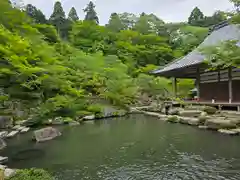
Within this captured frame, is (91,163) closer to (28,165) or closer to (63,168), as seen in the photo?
(63,168)

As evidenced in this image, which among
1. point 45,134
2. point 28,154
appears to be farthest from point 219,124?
point 28,154

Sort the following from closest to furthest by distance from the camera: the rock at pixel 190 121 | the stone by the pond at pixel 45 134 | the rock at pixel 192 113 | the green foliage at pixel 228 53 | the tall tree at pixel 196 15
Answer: the green foliage at pixel 228 53, the stone by the pond at pixel 45 134, the rock at pixel 190 121, the rock at pixel 192 113, the tall tree at pixel 196 15

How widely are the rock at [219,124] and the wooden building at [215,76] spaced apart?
2.59m

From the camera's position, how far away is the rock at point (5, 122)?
31.9ft

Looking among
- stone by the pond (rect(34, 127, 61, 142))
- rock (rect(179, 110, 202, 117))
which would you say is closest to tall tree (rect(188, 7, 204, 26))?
rock (rect(179, 110, 202, 117))

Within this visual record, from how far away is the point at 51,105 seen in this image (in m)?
11.5

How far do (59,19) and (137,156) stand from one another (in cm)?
2679

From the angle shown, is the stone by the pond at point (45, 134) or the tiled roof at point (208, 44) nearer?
the stone by the pond at point (45, 134)

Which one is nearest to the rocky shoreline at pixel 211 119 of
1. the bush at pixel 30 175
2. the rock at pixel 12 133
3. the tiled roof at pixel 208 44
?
the tiled roof at pixel 208 44

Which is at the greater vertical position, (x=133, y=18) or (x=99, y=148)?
(x=133, y=18)

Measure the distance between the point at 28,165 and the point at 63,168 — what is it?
3.02ft

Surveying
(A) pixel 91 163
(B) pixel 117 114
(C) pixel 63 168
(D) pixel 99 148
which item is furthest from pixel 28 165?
(B) pixel 117 114

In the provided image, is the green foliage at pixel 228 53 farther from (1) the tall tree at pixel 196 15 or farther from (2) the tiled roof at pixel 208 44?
(1) the tall tree at pixel 196 15

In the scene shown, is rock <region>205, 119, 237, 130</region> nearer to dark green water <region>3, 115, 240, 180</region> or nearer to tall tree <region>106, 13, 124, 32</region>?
dark green water <region>3, 115, 240, 180</region>
